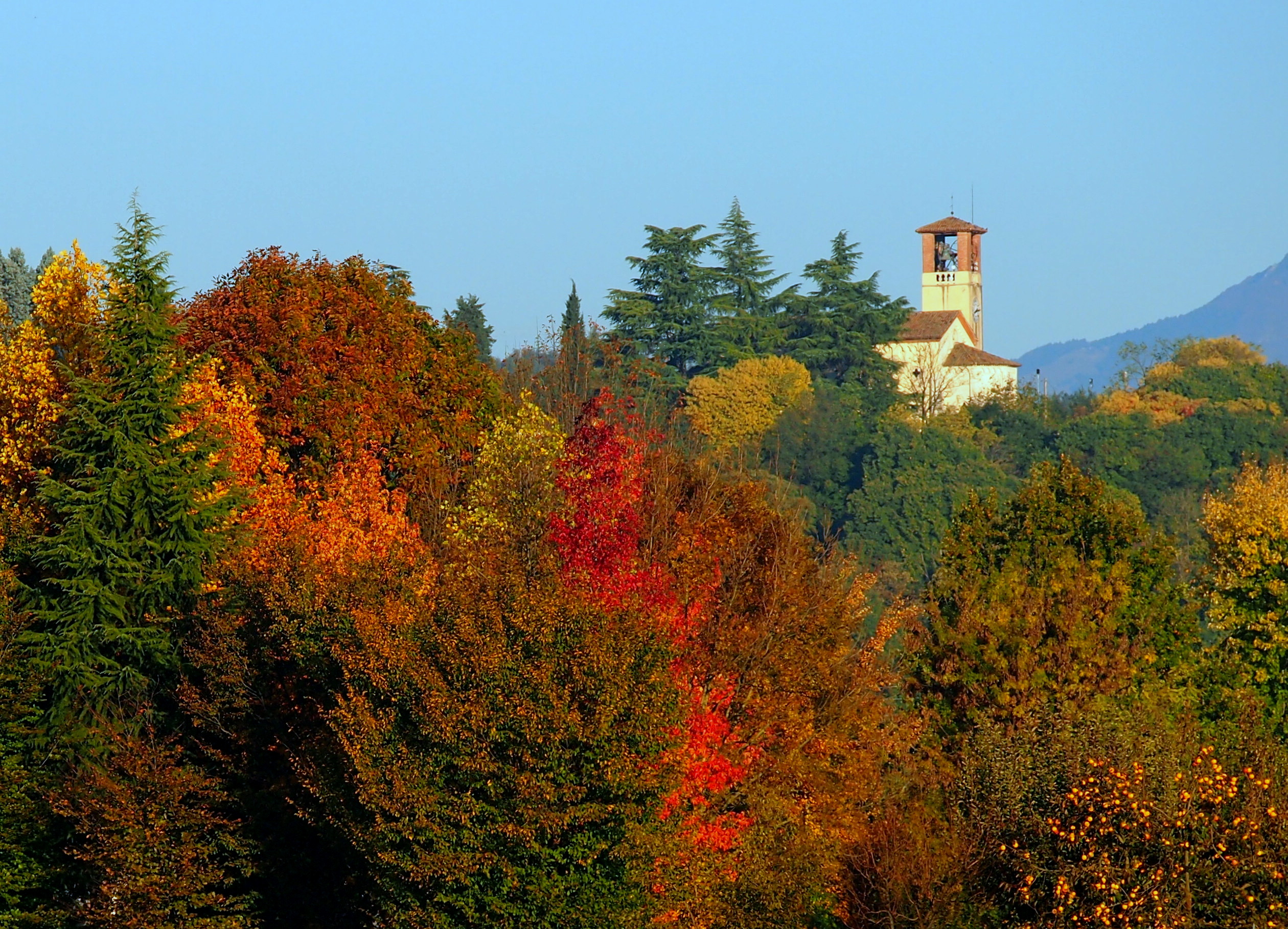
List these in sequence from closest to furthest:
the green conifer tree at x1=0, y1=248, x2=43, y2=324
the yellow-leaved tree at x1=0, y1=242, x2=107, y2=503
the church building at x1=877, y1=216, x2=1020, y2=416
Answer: the yellow-leaved tree at x1=0, y1=242, x2=107, y2=503
the green conifer tree at x1=0, y1=248, x2=43, y2=324
the church building at x1=877, y1=216, x2=1020, y2=416

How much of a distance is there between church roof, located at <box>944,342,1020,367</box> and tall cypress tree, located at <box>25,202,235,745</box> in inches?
3440

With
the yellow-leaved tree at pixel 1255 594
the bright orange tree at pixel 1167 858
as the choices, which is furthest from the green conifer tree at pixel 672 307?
the bright orange tree at pixel 1167 858

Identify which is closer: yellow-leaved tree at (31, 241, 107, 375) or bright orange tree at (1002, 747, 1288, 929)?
bright orange tree at (1002, 747, 1288, 929)

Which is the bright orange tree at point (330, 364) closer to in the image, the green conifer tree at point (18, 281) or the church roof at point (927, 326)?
the green conifer tree at point (18, 281)

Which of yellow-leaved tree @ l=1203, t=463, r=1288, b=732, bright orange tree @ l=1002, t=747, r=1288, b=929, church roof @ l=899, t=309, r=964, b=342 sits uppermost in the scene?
church roof @ l=899, t=309, r=964, b=342

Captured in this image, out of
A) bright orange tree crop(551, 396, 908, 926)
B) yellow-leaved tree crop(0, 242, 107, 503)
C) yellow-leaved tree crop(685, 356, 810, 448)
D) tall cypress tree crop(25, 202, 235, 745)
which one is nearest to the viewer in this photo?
bright orange tree crop(551, 396, 908, 926)

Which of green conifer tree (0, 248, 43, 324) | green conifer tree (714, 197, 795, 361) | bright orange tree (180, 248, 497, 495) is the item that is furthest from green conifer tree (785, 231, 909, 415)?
bright orange tree (180, 248, 497, 495)

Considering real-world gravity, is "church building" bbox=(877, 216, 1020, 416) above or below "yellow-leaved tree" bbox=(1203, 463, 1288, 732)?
above

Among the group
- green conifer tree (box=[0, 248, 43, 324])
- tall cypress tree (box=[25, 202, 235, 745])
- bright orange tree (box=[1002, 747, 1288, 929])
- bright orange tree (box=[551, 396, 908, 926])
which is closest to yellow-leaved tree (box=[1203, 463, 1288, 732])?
bright orange tree (box=[551, 396, 908, 926])

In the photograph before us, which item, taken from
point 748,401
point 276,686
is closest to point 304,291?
point 276,686

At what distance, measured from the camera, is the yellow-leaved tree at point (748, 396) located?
314 ft

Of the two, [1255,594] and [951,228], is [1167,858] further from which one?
[951,228]

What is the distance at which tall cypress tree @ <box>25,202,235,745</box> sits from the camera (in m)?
28.8

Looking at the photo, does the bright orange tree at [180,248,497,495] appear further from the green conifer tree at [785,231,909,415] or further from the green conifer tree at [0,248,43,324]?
the green conifer tree at [785,231,909,415]
